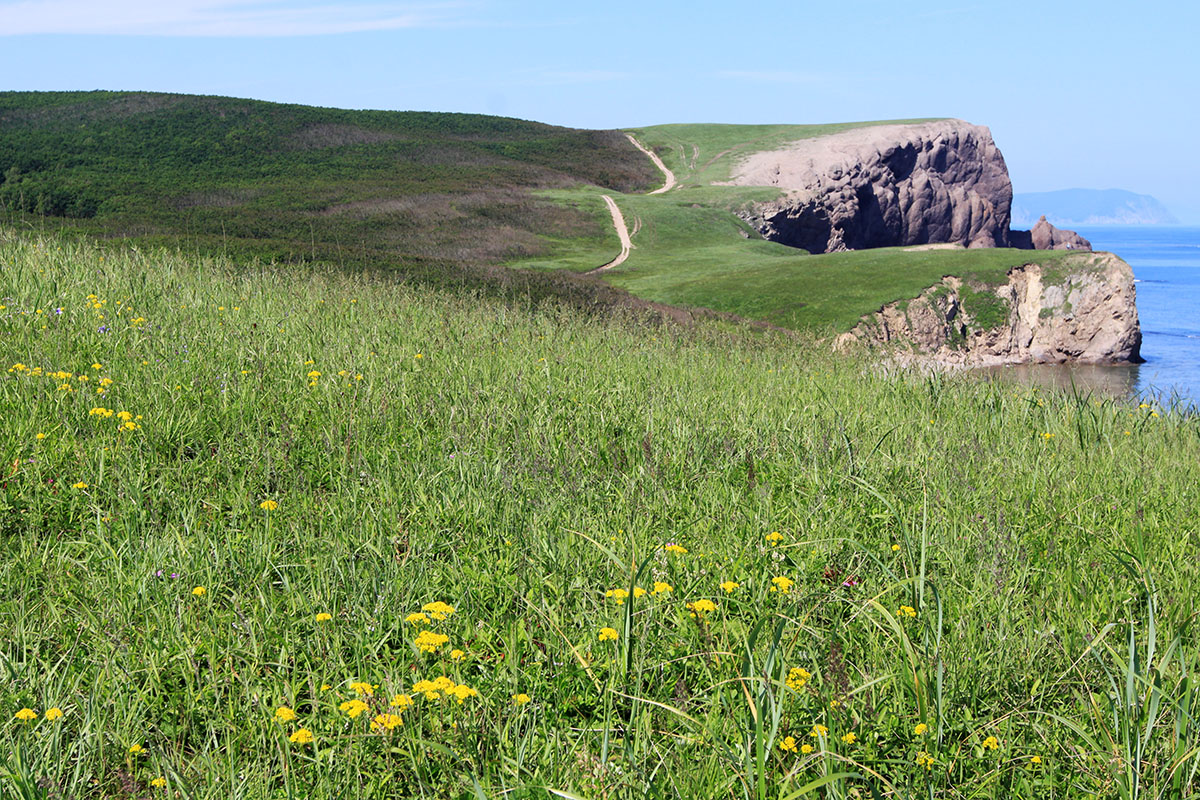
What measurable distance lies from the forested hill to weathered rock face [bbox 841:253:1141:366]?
72.1 feet

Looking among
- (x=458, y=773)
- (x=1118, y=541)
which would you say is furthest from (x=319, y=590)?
(x=1118, y=541)

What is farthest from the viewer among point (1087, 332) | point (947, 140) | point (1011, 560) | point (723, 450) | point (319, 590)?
point (947, 140)

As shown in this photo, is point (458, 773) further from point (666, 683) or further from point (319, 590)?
point (319, 590)

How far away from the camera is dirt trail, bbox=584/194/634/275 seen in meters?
43.0

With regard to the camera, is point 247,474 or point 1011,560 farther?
point 247,474

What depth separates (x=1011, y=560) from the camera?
3.79m

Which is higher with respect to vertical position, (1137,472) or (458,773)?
(1137,472)

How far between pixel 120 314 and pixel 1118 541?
7.63 meters

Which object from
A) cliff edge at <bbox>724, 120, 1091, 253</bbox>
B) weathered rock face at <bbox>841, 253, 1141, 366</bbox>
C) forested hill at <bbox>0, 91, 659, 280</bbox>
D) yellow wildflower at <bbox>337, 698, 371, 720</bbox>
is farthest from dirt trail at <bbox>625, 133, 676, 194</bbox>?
yellow wildflower at <bbox>337, 698, 371, 720</bbox>

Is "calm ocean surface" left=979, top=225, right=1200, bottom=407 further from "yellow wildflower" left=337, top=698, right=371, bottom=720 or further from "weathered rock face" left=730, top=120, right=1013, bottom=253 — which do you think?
"weathered rock face" left=730, top=120, right=1013, bottom=253

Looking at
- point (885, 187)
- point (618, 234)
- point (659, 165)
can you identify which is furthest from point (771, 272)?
point (659, 165)

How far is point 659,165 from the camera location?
75.9m

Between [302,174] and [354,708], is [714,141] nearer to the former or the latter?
[302,174]

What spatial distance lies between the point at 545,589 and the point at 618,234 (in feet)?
159
